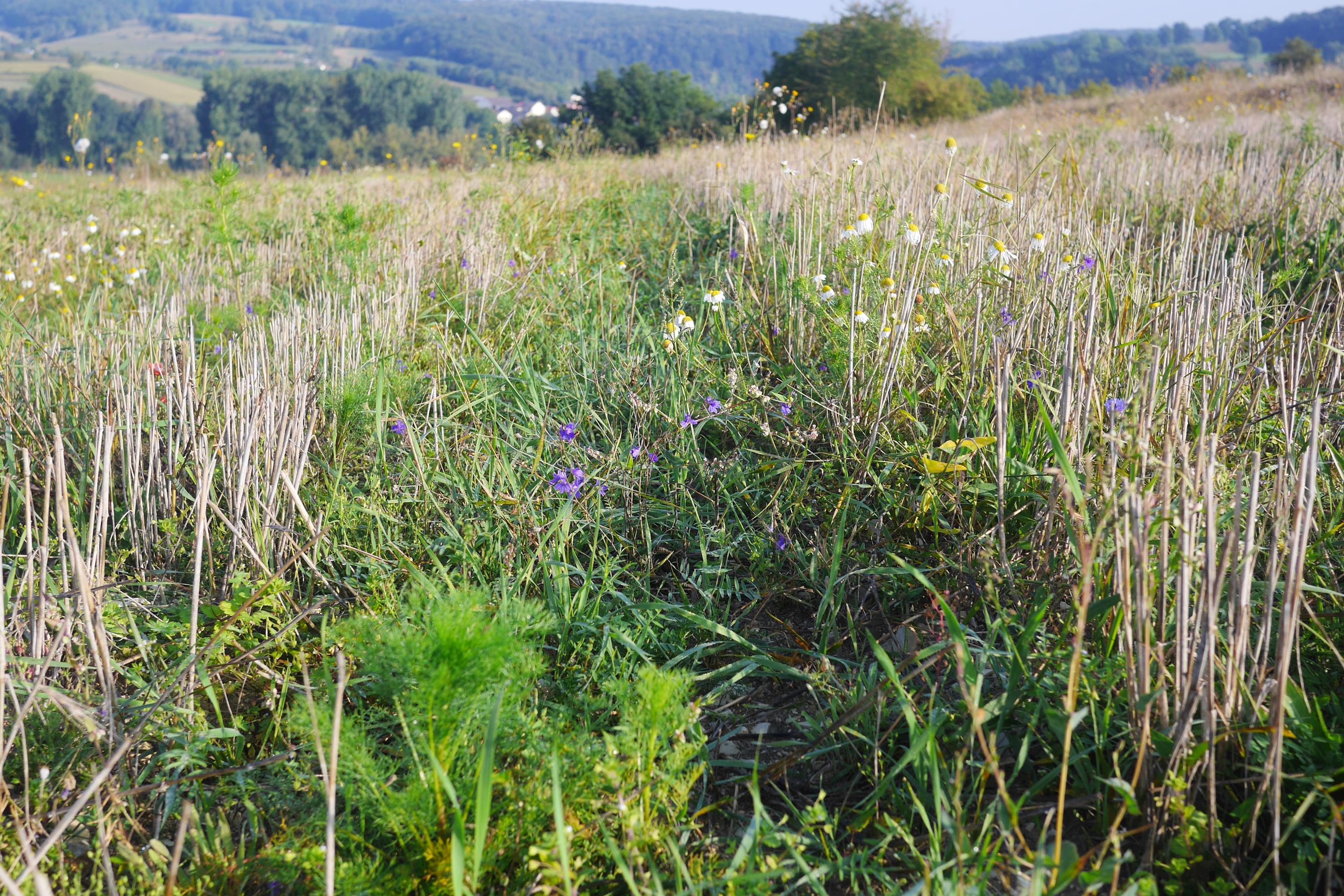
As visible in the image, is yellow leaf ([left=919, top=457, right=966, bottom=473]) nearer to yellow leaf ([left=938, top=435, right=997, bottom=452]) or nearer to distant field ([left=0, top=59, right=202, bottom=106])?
yellow leaf ([left=938, top=435, right=997, bottom=452])

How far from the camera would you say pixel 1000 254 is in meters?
2.70

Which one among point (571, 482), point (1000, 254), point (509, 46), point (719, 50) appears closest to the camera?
point (571, 482)

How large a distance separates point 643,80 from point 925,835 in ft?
97.2

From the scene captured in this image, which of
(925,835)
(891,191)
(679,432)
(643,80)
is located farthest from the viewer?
(643,80)

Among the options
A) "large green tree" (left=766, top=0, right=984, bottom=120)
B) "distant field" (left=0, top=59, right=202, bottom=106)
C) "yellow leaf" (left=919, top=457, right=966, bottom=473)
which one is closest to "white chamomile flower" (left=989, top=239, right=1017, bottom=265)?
"yellow leaf" (left=919, top=457, right=966, bottom=473)

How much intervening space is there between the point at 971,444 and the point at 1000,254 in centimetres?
106

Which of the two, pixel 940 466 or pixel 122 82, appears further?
pixel 122 82

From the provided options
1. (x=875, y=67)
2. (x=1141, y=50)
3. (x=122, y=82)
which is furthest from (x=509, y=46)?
(x=875, y=67)

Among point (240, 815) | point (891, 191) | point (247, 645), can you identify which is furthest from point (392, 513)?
point (891, 191)

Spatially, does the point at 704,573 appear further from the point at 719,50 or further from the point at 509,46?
the point at 719,50

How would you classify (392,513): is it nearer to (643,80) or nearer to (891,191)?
(891,191)

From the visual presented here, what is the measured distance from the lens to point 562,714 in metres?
1.59

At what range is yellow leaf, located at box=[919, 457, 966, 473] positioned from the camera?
1989mm

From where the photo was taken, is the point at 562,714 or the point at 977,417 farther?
the point at 977,417
